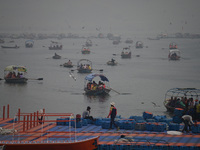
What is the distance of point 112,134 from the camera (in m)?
17.4

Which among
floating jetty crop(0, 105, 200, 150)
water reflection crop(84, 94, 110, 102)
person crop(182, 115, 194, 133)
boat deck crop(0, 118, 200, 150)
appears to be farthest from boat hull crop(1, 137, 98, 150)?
water reflection crop(84, 94, 110, 102)

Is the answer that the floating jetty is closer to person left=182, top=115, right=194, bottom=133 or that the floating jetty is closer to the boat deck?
the boat deck

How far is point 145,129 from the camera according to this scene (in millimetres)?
18141

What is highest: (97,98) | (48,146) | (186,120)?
(97,98)

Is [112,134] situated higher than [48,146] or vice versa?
[112,134]

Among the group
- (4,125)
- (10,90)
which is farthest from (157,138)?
(10,90)

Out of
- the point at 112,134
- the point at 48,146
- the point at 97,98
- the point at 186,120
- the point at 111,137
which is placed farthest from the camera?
the point at 97,98

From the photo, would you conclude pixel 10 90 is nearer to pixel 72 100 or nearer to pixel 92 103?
pixel 72 100

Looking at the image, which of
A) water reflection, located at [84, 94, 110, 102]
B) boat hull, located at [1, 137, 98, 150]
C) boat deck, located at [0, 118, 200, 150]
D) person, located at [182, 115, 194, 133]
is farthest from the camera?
water reflection, located at [84, 94, 110, 102]

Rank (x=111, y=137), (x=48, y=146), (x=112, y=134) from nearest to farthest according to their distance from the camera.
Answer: (x=48, y=146), (x=111, y=137), (x=112, y=134)

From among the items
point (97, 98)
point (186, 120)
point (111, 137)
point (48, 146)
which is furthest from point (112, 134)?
point (97, 98)

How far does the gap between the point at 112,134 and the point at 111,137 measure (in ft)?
1.41

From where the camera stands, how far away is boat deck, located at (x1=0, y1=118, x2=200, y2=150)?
15.8 metres

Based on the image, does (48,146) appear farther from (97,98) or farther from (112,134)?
(97,98)
